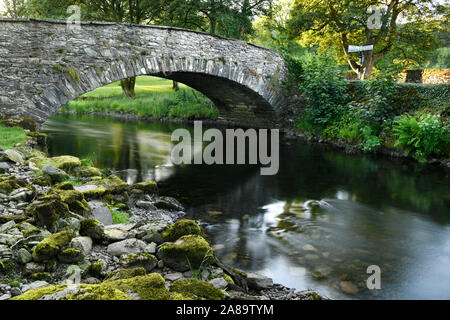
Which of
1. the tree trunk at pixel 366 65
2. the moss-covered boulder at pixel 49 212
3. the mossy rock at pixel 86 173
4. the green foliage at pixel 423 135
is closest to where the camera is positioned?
the moss-covered boulder at pixel 49 212

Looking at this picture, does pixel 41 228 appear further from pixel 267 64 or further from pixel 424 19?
pixel 424 19

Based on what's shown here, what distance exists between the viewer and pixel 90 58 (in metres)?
10.7

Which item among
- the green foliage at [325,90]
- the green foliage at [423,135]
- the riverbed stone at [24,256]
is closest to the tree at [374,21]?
the green foliage at [325,90]

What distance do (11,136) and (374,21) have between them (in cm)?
1928

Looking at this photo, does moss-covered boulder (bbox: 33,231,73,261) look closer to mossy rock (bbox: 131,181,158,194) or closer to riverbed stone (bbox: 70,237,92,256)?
riverbed stone (bbox: 70,237,92,256)

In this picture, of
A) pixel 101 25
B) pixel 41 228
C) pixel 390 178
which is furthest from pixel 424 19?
pixel 41 228

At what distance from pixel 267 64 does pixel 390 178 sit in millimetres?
8377

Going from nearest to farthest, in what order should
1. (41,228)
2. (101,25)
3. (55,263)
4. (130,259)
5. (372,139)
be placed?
(55,263), (130,259), (41,228), (101,25), (372,139)

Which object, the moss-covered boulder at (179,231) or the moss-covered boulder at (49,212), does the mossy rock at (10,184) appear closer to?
the moss-covered boulder at (49,212)

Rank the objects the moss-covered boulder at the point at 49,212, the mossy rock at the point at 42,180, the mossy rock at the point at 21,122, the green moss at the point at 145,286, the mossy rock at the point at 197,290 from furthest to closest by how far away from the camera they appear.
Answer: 1. the mossy rock at the point at 21,122
2. the mossy rock at the point at 42,180
3. the moss-covered boulder at the point at 49,212
4. the mossy rock at the point at 197,290
5. the green moss at the point at 145,286

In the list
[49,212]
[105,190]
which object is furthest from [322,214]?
[49,212]

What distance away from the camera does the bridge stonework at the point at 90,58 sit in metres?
9.74

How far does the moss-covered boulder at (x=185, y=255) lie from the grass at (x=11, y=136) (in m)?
5.04
